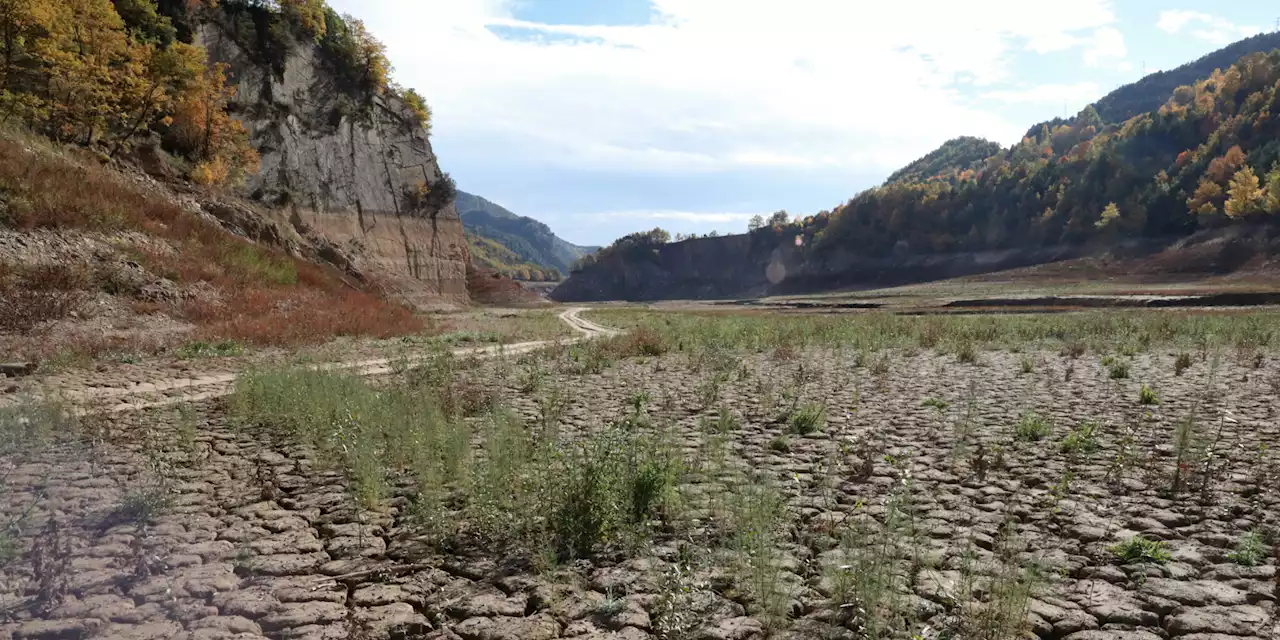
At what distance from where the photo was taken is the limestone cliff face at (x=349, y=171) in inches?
1737

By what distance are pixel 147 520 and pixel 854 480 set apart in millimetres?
6058

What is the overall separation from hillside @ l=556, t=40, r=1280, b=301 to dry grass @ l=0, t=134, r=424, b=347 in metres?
90.9

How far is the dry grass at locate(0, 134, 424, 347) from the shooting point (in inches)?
768

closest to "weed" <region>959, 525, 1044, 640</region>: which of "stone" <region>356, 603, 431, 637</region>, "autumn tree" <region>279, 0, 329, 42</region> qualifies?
"stone" <region>356, 603, 431, 637</region>

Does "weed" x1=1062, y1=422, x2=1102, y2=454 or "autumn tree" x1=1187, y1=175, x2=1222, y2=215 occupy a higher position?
"autumn tree" x1=1187, y1=175, x2=1222, y2=215

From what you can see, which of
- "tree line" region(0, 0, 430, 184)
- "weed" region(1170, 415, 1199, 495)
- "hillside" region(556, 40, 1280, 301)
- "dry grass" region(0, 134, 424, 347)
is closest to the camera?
→ "weed" region(1170, 415, 1199, 495)

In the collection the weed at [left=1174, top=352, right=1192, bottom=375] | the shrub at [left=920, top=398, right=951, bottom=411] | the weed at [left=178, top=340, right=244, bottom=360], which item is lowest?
the weed at [left=1174, top=352, right=1192, bottom=375]

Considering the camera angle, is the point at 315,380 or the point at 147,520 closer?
the point at 147,520

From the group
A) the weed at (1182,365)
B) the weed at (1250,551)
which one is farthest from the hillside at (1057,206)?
the weed at (1250,551)

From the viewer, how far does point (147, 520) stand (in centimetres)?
521

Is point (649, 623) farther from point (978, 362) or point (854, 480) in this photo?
point (978, 362)

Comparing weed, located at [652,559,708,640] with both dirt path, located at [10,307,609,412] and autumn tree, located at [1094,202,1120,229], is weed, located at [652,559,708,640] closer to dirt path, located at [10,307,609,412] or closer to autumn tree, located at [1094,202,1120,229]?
dirt path, located at [10,307,609,412]

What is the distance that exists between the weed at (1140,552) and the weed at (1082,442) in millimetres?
2660

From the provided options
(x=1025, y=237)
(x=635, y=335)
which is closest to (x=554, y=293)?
(x=1025, y=237)
